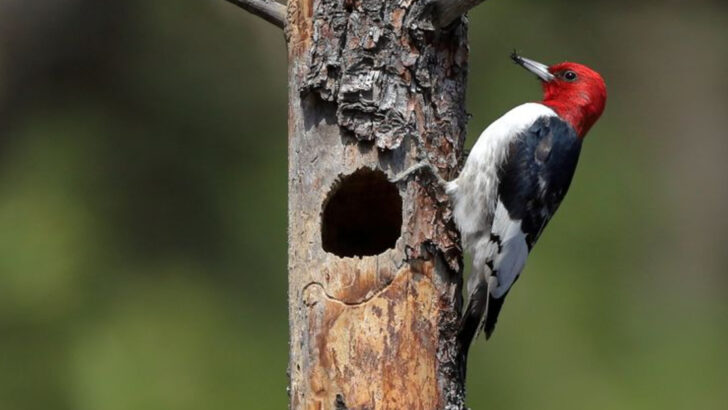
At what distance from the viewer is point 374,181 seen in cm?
438

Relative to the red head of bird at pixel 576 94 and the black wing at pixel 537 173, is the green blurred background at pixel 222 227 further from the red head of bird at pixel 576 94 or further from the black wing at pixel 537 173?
the black wing at pixel 537 173

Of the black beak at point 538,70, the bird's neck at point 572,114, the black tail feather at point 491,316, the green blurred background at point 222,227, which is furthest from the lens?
the green blurred background at point 222,227

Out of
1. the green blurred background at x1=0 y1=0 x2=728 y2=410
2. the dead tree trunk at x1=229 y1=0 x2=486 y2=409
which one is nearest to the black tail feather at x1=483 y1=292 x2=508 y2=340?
the dead tree trunk at x1=229 y1=0 x2=486 y2=409

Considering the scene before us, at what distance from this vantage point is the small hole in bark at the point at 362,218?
4.48 m

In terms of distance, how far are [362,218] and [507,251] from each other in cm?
54

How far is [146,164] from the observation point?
25.3ft

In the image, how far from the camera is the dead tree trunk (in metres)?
4.06

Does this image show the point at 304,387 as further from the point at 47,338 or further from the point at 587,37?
the point at 587,37

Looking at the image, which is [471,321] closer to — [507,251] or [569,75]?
[507,251]

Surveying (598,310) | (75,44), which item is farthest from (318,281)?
(75,44)

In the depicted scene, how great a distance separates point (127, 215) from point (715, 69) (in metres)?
3.84

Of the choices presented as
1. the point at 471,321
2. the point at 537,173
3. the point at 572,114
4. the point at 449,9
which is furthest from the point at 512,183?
the point at 449,9

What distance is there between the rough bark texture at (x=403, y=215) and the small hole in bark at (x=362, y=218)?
5.9 inches

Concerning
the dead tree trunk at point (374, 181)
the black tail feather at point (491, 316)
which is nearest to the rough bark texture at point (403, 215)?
the dead tree trunk at point (374, 181)
